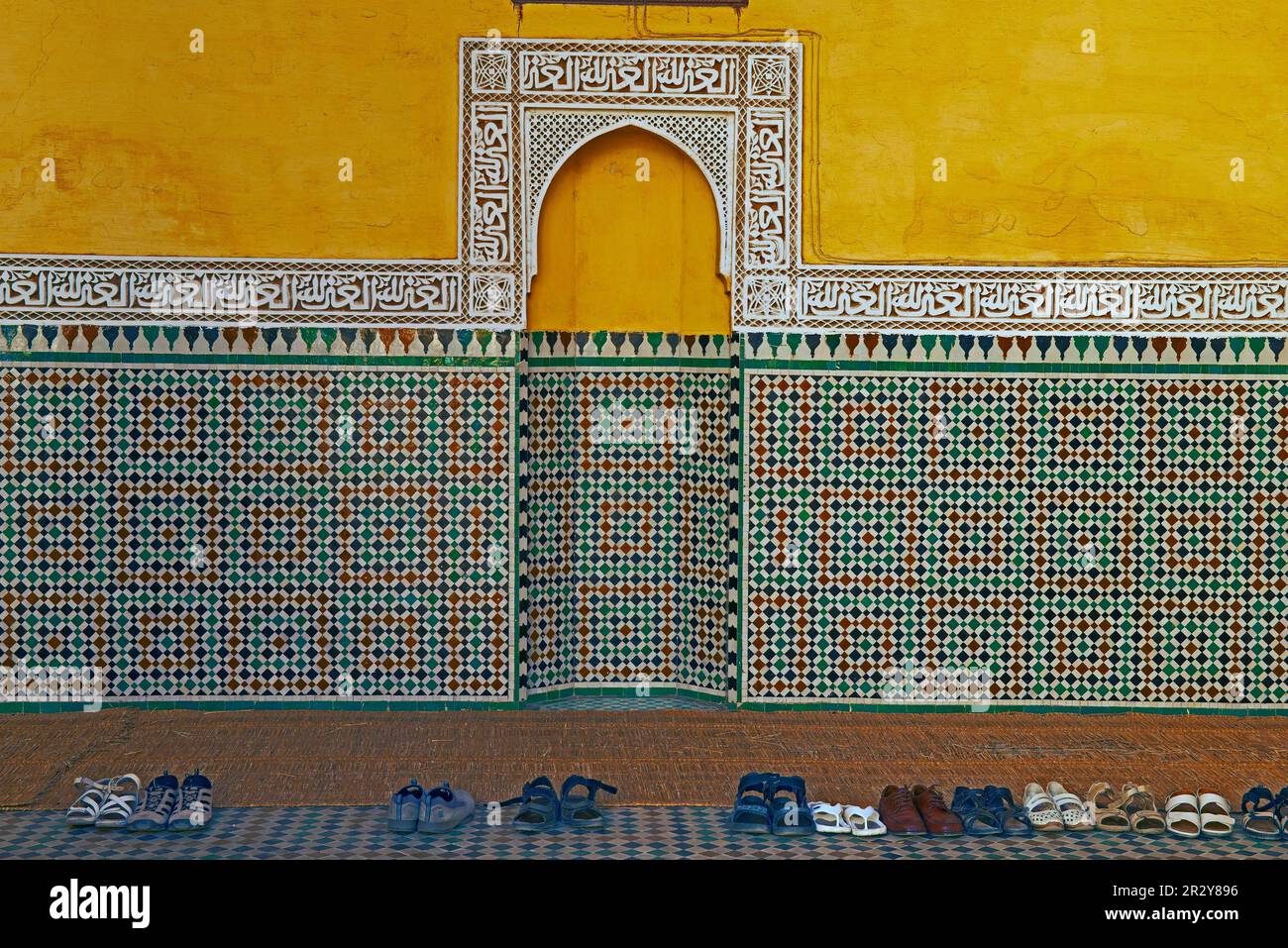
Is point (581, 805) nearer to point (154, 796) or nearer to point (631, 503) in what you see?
point (154, 796)

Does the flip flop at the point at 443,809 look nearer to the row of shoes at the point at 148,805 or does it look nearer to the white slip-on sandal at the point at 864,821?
the row of shoes at the point at 148,805

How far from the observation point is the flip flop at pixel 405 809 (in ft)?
11.8

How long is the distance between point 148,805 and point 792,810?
5.11ft

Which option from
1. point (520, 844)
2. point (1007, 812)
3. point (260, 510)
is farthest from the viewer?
point (260, 510)

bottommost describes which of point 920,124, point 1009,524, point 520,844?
point 520,844

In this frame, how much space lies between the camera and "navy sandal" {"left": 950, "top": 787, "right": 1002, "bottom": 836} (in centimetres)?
362

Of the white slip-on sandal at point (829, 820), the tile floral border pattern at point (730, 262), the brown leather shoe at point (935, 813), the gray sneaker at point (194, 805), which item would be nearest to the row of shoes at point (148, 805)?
the gray sneaker at point (194, 805)

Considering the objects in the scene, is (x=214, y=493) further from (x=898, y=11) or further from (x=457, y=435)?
(x=898, y=11)

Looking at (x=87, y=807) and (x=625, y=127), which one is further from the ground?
(x=625, y=127)

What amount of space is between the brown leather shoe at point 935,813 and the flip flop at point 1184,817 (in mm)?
506

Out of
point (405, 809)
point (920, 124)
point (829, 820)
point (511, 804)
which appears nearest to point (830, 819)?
point (829, 820)

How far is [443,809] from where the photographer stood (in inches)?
143

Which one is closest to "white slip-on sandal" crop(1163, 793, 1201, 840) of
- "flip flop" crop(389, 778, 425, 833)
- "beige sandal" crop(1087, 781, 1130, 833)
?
"beige sandal" crop(1087, 781, 1130, 833)

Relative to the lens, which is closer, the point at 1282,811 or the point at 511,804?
the point at 1282,811
